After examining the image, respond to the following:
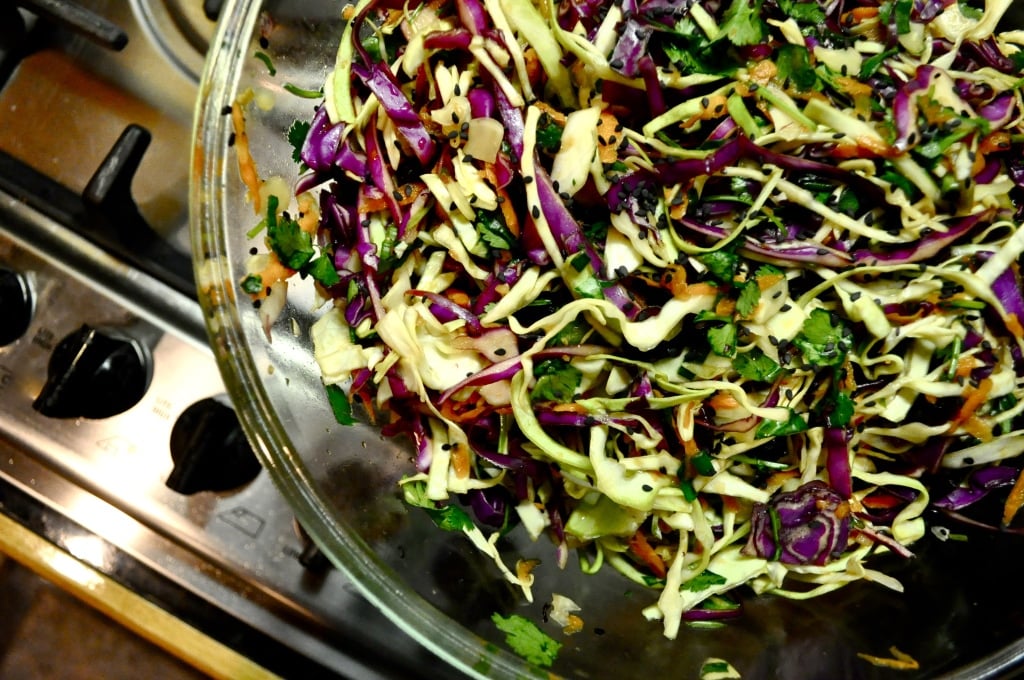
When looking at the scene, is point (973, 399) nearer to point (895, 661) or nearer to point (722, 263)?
point (722, 263)

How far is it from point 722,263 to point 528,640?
814mm

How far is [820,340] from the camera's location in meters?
1.27

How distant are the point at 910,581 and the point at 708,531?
0.50 meters

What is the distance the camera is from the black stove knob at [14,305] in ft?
5.66

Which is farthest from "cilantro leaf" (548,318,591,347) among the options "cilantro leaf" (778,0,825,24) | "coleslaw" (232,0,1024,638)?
"cilantro leaf" (778,0,825,24)

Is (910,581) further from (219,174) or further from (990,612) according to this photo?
(219,174)

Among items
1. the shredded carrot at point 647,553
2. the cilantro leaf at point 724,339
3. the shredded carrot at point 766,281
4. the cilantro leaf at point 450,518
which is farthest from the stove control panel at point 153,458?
the shredded carrot at point 766,281

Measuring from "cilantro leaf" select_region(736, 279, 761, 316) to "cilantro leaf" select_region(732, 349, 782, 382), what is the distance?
0.09m

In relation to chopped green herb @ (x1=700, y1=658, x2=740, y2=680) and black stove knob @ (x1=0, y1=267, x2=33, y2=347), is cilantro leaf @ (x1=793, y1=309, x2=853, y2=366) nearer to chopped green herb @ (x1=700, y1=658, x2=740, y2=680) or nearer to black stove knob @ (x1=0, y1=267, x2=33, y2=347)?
chopped green herb @ (x1=700, y1=658, x2=740, y2=680)

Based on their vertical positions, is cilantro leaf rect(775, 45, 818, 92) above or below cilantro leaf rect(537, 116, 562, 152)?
above

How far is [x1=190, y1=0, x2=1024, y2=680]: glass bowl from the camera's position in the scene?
4.80 ft

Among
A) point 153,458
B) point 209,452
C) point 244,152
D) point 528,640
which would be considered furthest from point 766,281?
point 153,458

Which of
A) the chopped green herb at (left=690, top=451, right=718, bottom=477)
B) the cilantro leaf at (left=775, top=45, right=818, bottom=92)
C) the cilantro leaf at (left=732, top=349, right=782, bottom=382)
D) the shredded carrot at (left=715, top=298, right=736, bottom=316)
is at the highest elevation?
the cilantro leaf at (left=775, top=45, right=818, bottom=92)

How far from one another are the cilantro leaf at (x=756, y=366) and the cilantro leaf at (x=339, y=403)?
723mm
